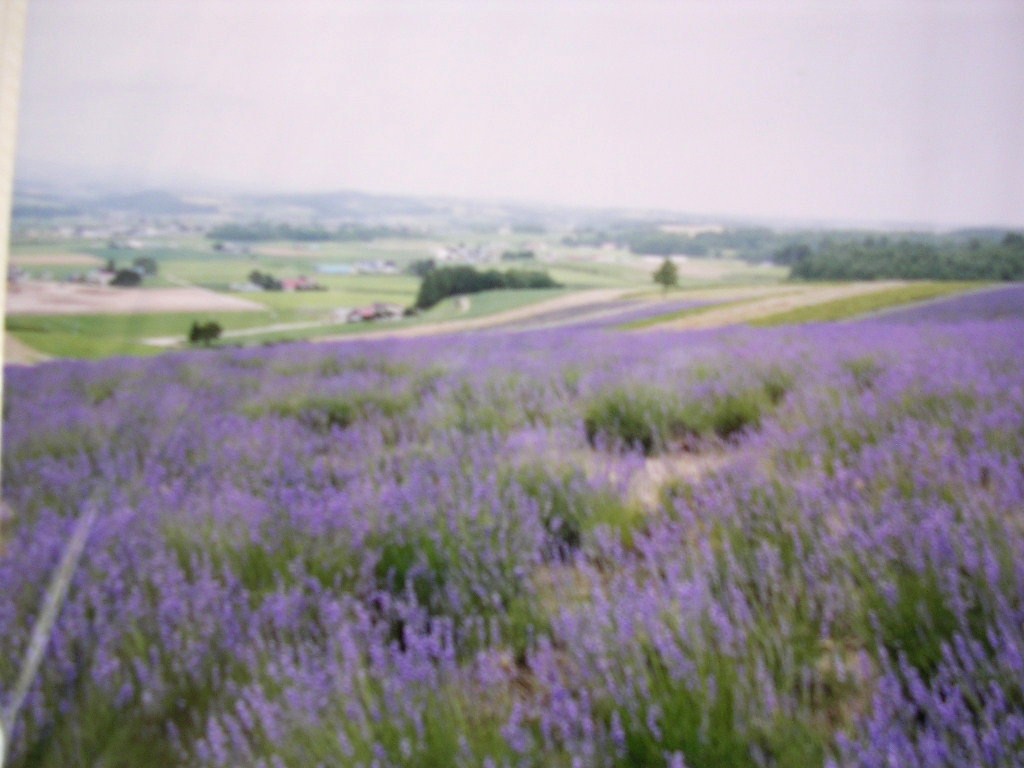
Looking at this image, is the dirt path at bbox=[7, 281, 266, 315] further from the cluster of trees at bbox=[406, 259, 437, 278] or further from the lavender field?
the cluster of trees at bbox=[406, 259, 437, 278]

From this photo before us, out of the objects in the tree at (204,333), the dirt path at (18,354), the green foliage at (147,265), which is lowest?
the dirt path at (18,354)

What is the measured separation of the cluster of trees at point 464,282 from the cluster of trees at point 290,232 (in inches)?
6.7

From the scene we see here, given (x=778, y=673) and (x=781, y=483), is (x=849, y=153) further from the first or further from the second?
(x=778, y=673)

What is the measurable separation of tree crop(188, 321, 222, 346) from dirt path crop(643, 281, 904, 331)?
41.1 inches

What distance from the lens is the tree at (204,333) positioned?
213cm

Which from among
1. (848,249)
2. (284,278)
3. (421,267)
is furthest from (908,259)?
(284,278)

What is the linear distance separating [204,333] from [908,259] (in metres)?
1.58

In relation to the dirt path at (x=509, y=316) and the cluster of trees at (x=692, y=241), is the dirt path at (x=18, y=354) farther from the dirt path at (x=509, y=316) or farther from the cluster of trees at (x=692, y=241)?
the cluster of trees at (x=692, y=241)

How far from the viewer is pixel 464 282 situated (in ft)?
6.48

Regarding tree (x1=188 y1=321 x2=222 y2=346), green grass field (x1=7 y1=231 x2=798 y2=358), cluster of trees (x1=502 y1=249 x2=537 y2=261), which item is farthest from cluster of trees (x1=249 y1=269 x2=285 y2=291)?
cluster of trees (x1=502 y1=249 x2=537 y2=261)

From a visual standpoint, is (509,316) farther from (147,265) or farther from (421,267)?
(147,265)

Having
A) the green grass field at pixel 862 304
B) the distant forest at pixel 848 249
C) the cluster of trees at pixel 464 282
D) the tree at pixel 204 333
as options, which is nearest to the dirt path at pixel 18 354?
the tree at pixel 204 333

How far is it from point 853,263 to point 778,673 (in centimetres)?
94

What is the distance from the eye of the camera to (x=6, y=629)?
1.61 m
